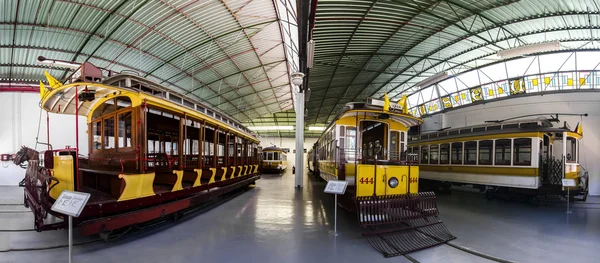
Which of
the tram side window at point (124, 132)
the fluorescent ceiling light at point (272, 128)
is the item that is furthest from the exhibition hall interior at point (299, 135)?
the fluorescent ceiling light at point (272, 128)

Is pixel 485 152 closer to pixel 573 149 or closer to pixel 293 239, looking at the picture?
pixel 573 149

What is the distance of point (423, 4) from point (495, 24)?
427cm

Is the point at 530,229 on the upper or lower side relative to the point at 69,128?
lower

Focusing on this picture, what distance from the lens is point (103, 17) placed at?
26.7 ft

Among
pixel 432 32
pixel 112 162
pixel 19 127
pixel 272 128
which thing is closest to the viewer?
pixel 112 162

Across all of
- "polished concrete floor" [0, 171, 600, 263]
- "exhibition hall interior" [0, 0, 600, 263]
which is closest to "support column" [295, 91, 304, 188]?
"exhibition hall interior" [0, 0, 600, 263]

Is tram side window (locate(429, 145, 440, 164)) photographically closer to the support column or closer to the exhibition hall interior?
the exhibition hall interior

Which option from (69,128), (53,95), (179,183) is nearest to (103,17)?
(53,95)

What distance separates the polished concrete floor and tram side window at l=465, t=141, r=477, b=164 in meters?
3.18

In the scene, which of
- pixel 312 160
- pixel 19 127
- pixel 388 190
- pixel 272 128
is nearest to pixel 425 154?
pixel 388 190

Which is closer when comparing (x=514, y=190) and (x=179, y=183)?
(x=179, y=183)

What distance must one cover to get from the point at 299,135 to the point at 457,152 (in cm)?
745

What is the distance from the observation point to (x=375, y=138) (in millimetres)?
8172

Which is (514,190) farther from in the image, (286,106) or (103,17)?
(286,106)
